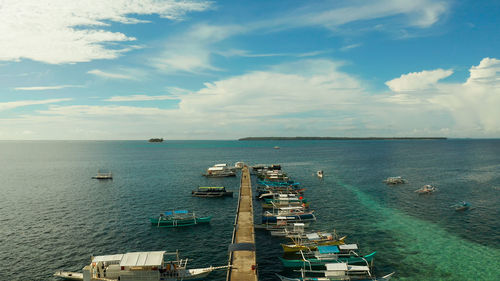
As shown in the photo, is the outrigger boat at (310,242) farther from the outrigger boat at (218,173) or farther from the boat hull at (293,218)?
the outrigger boat at (218,173)

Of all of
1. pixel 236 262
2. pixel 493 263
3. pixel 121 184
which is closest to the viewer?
pixel 236 262

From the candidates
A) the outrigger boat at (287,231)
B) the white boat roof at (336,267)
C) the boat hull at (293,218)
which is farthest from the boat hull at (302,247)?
the boat hull at (293,218)

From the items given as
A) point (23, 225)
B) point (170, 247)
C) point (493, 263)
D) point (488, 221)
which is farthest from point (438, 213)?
point (23, 225)

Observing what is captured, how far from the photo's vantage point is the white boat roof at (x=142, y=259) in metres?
32.3

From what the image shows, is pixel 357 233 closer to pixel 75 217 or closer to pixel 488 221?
pixel 488 221

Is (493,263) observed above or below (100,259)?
below

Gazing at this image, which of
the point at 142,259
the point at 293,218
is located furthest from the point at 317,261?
the point at 142,259

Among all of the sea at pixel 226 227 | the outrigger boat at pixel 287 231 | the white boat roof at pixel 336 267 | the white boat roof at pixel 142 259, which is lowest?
the sea at pixel 226 227

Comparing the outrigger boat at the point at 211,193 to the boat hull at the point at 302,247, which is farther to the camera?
the outrigger boat at the point at 211,193

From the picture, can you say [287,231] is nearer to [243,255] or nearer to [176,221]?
[243,255]

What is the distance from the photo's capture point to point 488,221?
57.0 m

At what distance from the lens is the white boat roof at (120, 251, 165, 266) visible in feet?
106

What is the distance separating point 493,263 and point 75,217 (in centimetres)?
7838

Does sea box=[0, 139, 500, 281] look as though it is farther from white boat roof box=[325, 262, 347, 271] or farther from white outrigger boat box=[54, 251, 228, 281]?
white outrigger boat box=[54, 251, 228, 281]
